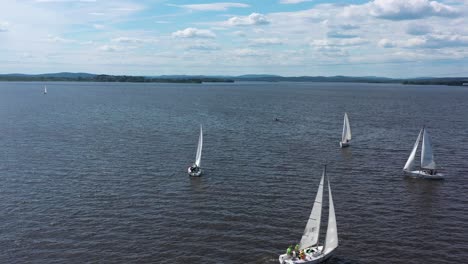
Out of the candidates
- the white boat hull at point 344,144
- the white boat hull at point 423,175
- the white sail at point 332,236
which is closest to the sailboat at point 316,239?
the white sail at point 332,236

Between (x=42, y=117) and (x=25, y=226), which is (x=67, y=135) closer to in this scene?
(x=42, y=117)

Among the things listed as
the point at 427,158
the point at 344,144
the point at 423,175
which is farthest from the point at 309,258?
the point at 344,144

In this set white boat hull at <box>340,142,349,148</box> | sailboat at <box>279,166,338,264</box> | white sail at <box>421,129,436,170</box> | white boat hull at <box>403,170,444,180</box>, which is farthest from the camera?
white boat hull at <box>340,142,349,148</box>

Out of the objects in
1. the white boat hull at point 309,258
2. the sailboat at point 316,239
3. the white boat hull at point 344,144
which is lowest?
the white boat hull at point 309,258

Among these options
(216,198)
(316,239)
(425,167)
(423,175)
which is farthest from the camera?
(425,167)

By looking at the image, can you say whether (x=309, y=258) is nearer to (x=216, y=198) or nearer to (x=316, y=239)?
(x=316, y=239)

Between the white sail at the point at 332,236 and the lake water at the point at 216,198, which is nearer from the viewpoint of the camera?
the white sail at the point at 332,236

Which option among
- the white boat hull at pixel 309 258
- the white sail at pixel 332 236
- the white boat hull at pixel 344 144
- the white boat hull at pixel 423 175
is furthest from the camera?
the white boat hull at pixel 344 144

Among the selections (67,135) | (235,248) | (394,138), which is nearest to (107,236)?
(235,248)

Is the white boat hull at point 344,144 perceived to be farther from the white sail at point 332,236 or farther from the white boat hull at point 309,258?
the white boat hull at point 309,258

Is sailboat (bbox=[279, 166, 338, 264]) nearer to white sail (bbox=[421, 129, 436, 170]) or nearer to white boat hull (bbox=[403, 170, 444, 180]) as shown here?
white boat hull (bbox=[403, 170, 444, 180])

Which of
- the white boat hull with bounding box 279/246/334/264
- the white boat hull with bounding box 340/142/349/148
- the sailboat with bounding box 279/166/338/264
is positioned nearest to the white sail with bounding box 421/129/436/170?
the white boat hull with bounding box 340/142/349/148
